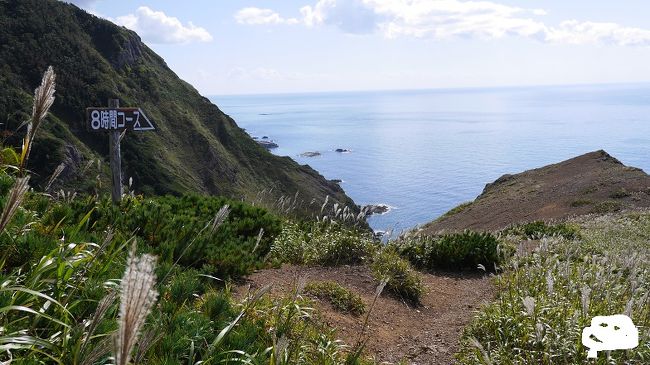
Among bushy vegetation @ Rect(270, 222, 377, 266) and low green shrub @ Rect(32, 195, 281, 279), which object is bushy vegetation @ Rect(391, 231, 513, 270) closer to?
bushy vegetation @ Rect(270, 222, 377, 266)

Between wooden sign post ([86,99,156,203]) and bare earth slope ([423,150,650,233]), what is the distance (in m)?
24.7

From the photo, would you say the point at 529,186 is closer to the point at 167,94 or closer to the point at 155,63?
the point at 167,94

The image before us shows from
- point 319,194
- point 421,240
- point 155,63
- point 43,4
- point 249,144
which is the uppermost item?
point 43,4

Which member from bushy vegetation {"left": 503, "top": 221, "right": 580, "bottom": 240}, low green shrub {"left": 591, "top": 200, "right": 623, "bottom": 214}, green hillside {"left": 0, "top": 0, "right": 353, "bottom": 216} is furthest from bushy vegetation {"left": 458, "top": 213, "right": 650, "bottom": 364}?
green hillside {"left": 0, "top": 0, "right": 353, "bottom": 216}

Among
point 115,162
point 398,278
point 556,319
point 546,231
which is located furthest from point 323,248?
point 546,231

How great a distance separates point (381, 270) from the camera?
28.5ft

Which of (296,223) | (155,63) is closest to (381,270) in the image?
(296,223)

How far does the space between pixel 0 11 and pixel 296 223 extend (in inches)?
4412

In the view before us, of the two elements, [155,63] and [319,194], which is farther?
[155,63]

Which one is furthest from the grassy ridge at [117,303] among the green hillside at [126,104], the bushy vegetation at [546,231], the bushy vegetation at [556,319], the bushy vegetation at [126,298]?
the green hillside at [126,104]

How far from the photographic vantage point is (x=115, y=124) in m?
8.35

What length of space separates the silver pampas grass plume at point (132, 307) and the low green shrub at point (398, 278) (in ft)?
23.4

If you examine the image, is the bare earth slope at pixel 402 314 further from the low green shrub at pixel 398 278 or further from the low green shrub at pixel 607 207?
the low green shrub at pixel 607 207

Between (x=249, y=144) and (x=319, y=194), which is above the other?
(x=249, y=144)
